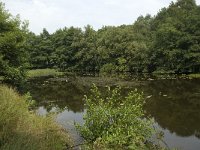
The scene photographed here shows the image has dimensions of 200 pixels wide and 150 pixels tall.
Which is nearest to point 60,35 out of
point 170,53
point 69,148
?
point 170,53

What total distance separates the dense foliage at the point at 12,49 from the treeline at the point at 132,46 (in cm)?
1783

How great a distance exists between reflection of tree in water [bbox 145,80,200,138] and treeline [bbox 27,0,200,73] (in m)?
19.1

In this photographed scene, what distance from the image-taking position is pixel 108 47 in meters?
73.4

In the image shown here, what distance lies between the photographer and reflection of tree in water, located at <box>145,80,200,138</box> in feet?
68.9

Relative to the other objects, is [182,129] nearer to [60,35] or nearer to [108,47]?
[108,47]

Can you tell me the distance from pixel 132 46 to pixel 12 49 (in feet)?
138

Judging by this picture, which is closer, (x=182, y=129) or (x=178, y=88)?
(x=182, y=129)

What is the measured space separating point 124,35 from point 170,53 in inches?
536

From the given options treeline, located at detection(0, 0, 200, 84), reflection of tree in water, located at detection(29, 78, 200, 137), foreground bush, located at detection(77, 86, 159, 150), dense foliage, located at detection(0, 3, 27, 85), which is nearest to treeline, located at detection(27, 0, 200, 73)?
treeline, located at detection(0, 0, 200, 84)

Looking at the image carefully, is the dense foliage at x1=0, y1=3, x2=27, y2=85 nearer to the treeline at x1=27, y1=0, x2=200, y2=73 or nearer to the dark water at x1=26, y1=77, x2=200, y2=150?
the dark water at x1=26, y1=77, x2=200, y2=150

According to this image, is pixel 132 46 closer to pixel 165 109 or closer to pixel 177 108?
pixel 177 108

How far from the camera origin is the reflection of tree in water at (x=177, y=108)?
21.0m

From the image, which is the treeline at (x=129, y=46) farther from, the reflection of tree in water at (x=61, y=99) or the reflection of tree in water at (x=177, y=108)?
the reflection of tree in water at (x=177, y=108)

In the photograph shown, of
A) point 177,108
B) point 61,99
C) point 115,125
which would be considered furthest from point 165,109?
point 115,125
